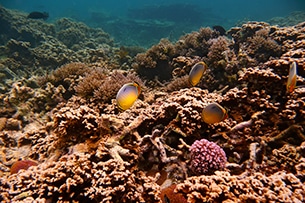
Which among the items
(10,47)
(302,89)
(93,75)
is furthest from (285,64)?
(10,47)

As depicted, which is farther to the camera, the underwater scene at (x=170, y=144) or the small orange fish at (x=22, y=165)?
the small orange fish at (x=22, y=165)

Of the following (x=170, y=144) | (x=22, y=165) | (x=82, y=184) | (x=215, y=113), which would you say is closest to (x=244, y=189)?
(x=215, y=113)

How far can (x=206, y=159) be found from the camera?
2697mm

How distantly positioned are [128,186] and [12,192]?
1.54 meters

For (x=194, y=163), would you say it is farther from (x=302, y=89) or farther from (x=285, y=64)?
(x=285, y=64)

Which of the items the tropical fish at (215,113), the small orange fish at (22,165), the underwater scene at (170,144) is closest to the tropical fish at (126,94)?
the underwater scene at (170,144)

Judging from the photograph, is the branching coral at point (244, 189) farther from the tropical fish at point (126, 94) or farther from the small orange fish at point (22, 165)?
the small orange fish at point (22, 165)

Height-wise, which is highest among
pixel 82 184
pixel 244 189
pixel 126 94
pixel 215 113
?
pixel 126 94

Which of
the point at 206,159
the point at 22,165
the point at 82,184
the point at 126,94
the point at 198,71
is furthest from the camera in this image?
the point at 22,165

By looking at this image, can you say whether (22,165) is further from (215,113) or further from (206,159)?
(215,113)

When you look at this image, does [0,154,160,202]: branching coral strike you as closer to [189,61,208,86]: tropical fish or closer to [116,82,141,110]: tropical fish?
[116,82,141,110]: tropical fish

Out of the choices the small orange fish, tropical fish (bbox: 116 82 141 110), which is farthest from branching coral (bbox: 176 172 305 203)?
the small orange fish

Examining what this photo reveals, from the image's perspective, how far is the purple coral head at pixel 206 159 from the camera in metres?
2.70

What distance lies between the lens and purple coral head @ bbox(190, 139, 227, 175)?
106 inches
